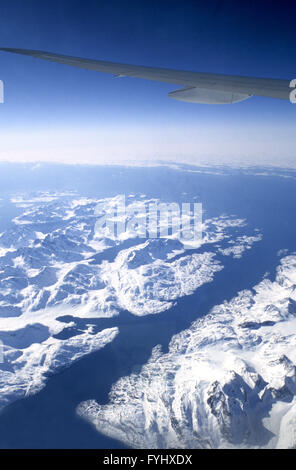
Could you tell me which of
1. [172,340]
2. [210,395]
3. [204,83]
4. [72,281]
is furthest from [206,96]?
[72,281]

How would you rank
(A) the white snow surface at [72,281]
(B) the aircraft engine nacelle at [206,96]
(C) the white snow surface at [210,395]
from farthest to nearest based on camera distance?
(A) the white snow surface at [72,281], (C) the white snow surface at [210,395], (B) the aircraft engine nacelle at [206,96]

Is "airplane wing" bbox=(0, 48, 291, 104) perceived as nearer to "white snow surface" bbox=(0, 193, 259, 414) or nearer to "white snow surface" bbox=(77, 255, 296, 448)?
"white snow surface" bbox=(77, 255, 296, 448)

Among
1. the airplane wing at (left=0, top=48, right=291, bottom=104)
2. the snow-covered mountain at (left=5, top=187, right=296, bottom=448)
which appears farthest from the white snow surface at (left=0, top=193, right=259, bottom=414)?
the airplane wing at (left=0, top=48, right=291, bottom=104)

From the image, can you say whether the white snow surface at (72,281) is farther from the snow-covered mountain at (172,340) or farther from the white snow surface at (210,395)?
the white snow surface at (210,395)

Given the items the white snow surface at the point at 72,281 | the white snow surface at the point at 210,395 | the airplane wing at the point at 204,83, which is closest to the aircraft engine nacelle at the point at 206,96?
the airplane wing at the point at 204,83

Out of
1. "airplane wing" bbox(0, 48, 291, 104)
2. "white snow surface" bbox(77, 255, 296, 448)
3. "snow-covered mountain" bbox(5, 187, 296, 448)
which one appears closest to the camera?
"airplane wing" bbox(0, 48, 291, 104)

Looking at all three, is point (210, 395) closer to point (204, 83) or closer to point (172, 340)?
point (172, 340)

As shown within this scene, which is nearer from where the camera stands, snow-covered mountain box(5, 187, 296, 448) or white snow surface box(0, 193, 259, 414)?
snow-covered mountain box(5, 187, 296, 448)
